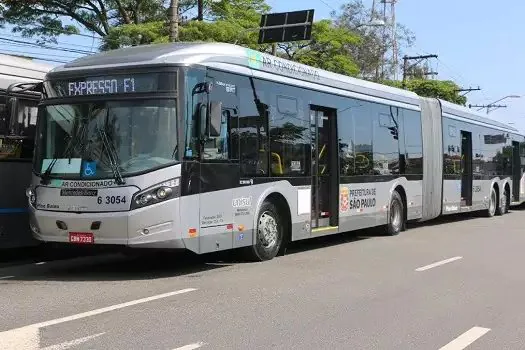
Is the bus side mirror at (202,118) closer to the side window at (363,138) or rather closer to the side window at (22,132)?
the side window at (22,132)

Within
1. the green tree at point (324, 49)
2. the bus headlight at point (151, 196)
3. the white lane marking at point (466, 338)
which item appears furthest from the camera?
the green tree at point (324, 49)

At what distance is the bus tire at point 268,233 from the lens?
10609mm

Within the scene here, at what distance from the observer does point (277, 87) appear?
36.7 ft

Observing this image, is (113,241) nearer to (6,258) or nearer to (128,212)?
(128,212)

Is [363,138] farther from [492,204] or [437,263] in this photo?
[492,204]

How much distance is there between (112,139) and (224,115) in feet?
5.75

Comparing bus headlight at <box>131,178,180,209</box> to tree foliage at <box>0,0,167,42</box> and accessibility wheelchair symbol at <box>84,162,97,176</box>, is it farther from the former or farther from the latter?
tree foliage at <box>0,0,167,42</box>

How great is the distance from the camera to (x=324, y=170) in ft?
42.0

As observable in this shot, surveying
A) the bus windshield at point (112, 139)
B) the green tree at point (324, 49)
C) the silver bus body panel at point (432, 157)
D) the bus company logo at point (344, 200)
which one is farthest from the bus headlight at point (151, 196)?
the green tree at point (324, 49)

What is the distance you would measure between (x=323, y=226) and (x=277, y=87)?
3096 mm

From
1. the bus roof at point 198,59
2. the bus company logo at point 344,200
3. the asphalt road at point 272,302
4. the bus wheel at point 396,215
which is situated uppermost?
the bus roof at point 198,59

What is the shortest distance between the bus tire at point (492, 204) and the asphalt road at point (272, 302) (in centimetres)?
1089

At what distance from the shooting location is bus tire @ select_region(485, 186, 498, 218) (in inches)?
900

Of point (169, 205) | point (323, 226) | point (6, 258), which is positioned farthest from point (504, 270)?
point (6, 258)
